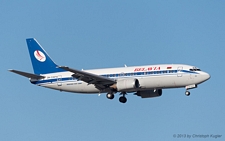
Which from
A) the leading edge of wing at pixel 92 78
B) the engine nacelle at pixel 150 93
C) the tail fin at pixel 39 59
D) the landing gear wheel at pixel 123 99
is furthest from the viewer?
the tail fin at pixel 39 59

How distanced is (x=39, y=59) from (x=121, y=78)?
14377 millimetres

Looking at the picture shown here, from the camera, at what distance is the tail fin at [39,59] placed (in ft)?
252

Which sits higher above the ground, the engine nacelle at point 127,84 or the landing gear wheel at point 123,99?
the engine nacelle at point 127,84

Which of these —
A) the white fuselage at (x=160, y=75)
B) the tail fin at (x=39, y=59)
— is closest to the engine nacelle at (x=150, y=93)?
the white fuselage at (x=160, y=75)

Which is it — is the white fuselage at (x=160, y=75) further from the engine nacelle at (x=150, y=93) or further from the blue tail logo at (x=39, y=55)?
the blue tail logo at (x=39, y=55)

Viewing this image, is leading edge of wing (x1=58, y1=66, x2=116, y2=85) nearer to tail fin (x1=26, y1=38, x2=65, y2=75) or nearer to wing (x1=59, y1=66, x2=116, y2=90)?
wing (x1=59, y1=66, x2=116, y2=90)

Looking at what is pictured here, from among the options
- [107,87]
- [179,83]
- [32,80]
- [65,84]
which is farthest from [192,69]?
[32,80]

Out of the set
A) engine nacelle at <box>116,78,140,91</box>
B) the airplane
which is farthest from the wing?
engine nacelle at <box>116,78,140,91</box>

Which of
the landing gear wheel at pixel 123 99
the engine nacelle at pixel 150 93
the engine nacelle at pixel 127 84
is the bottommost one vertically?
the landing gear wheel at pixel 123 99

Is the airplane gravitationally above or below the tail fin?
below

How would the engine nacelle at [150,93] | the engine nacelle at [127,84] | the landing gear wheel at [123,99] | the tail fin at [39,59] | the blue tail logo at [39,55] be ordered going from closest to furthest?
the engine nacelle at [127,84], the engine nacelle at [150,93], the landing gear wheel at [123,99], the tail fin at [39,59], the blue tail logo at [39,55]

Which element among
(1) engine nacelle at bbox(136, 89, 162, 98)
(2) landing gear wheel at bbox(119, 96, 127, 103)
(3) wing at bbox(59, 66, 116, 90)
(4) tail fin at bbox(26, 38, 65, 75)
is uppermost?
(4) tail fin at bbox(26, 38, 65, 75)

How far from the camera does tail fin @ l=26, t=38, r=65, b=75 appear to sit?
7681 cm

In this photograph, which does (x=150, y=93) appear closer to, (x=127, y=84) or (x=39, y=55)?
(x=127, y=84)
